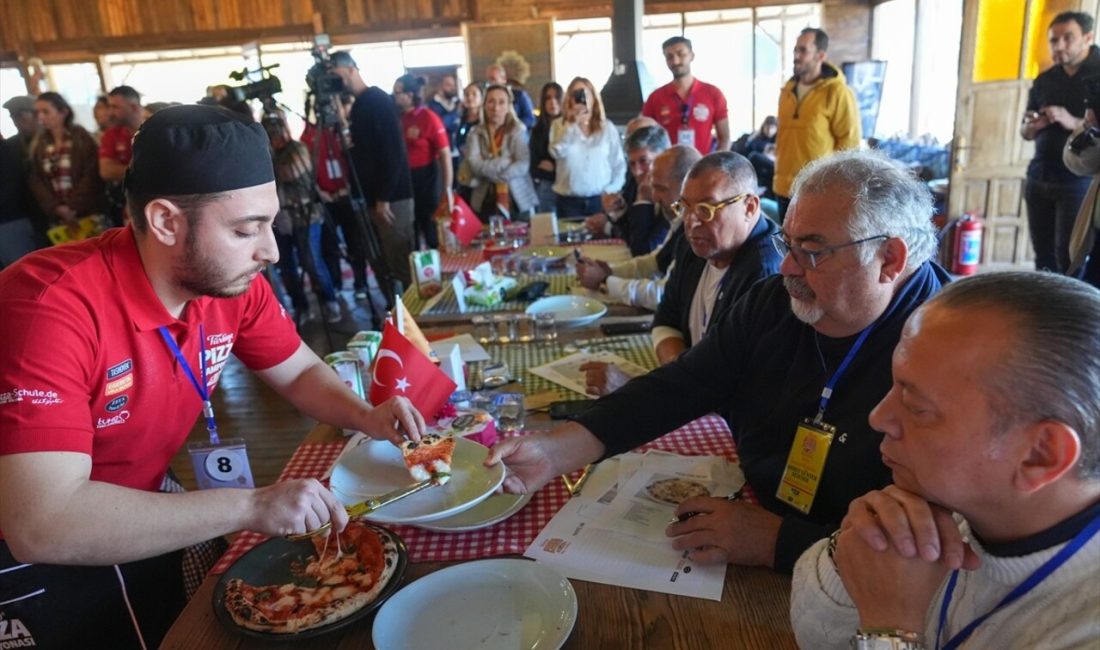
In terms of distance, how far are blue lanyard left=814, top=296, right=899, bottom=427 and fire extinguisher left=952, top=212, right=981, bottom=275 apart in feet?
15.1

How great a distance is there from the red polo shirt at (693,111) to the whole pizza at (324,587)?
4379 mm

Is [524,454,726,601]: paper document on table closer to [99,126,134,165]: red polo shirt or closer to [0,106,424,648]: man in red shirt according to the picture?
[0,106,424,648]: man in red shirt

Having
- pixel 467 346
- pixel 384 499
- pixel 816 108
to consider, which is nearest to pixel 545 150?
pixel 816 108

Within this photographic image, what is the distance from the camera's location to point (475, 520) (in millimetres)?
1253

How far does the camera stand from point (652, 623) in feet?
3.26

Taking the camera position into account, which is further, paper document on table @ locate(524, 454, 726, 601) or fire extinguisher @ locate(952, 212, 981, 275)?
fire extinguisher @ locate(952, 212, 981, 275)

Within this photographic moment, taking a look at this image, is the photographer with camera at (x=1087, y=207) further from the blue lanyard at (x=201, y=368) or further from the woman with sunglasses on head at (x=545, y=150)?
the blue lanyard at (x=201, y=368)

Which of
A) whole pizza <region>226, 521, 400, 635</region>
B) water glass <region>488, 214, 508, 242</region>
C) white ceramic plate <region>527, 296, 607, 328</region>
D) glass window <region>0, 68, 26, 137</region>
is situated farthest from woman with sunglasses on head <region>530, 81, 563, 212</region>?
glass window <region>0, 68, 26, 137</region>

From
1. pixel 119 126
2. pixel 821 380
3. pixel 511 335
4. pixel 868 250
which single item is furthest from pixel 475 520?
pixel 119 126

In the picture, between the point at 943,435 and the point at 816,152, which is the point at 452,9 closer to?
the point at 816,152

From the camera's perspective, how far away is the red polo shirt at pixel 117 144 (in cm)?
501

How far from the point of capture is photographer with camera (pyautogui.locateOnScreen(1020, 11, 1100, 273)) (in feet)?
11.7

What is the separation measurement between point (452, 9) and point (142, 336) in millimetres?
8261

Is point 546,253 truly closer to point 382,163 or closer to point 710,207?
point 710,207
